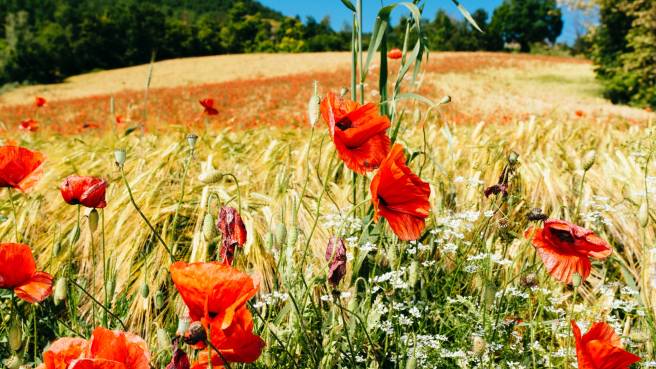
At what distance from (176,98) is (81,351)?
18.0 metres

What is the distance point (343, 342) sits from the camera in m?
1.58

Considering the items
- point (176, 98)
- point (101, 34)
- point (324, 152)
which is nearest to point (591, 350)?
point (324, 152)

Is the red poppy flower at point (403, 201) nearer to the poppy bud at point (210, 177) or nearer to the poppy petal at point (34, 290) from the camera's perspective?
the poppy bud at point (210, 177)

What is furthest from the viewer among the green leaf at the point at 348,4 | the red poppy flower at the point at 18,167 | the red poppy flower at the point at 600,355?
the green leaf at the point at 348,4

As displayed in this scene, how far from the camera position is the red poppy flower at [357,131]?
3.76 ft

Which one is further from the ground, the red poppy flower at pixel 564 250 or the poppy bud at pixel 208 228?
the poppy bud at pixel 208 228

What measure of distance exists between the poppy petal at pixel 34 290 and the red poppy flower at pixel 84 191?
0.61 feet

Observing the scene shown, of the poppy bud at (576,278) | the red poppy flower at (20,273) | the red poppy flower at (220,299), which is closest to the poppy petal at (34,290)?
the red poppy flower at (20,273)

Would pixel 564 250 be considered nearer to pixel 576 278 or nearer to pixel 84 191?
pixel 576 278

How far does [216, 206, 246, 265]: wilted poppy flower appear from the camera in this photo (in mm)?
1125

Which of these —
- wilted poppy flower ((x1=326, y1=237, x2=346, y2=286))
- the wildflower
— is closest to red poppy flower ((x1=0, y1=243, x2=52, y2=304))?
the wildflower

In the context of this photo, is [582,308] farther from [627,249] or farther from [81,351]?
[81,351]

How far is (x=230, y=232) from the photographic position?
114 centimetres

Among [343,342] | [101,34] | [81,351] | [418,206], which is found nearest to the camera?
[81,351]
